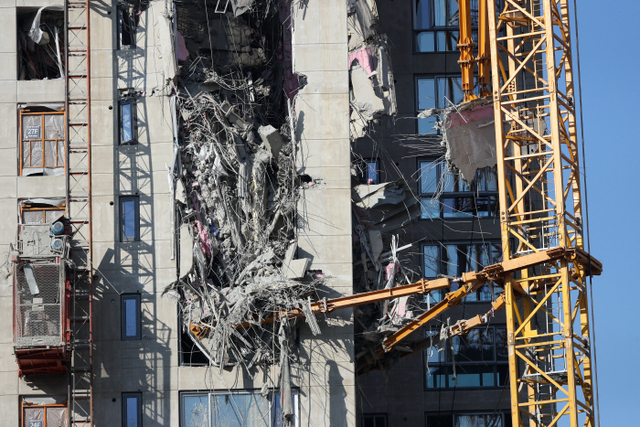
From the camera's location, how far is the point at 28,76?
34.9 metres

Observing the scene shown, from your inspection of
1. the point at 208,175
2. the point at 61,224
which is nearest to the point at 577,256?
the point at 208,175

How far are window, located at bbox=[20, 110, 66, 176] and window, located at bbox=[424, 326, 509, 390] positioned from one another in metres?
14.2

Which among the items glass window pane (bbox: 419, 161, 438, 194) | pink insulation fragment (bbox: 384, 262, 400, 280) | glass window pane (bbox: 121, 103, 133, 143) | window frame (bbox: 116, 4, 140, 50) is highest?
window frame (bbox: 116, 4, 140, 50)

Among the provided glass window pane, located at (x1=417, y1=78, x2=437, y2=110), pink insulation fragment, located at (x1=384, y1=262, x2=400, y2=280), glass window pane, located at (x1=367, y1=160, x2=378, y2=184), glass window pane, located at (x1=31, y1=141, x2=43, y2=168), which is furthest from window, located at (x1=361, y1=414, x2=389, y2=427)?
glass window pane, located at (x1=31, y1=141, x2=43, y2=168)

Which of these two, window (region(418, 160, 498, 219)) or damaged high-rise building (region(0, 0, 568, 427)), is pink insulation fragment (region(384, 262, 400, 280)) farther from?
window (region(418, 160, 498, 219))

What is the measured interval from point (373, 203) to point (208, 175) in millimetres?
5157

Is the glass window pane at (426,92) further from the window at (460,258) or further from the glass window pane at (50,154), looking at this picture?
the glass window pane at (50,154)

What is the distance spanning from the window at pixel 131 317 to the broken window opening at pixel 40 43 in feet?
23.4

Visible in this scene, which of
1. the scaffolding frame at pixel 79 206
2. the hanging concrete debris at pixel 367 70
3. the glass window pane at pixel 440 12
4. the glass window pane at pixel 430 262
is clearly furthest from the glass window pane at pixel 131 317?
the glass window pane at pixel 440 12

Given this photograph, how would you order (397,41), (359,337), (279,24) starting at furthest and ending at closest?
(397,41) < (279,24) < (359,337)

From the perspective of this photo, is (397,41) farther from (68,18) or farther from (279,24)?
(68,18)

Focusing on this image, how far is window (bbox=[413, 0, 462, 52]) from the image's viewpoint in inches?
1626

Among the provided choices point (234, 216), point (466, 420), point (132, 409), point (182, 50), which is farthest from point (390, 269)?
point (182, 50)

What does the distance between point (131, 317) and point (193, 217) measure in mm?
3314
